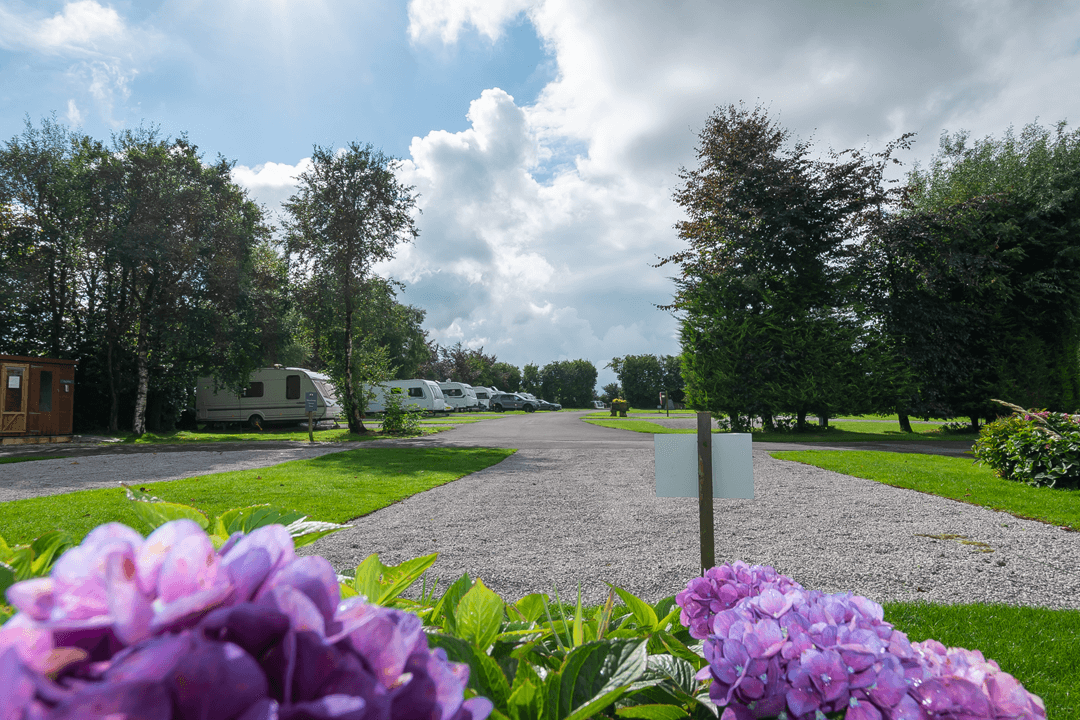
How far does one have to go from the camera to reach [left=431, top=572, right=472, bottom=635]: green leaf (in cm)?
109

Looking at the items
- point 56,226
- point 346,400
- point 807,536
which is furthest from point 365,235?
point 807,536

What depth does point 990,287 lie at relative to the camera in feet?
62.1

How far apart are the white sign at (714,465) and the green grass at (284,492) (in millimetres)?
3079

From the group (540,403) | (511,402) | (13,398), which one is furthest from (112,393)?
(540,403)

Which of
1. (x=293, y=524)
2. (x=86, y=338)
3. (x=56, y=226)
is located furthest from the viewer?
(x=86, y=338)

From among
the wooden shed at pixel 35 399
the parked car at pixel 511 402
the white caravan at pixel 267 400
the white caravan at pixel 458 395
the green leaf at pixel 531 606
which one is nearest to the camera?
the green leaf at pixel 531 606

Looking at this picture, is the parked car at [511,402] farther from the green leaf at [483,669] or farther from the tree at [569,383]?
the green leaf at [483,669]

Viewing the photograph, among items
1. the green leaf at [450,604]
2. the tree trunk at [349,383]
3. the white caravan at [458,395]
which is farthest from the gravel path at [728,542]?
the white caravan at [458,395]

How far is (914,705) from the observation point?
79 centimetres

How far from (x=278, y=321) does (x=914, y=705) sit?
2276 centimetres

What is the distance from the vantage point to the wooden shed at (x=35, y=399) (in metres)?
15.5

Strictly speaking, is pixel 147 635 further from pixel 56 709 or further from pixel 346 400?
pixel 346 400

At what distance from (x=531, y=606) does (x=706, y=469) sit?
1425 mm

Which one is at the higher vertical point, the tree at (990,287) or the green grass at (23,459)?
the tree at (990,287)
